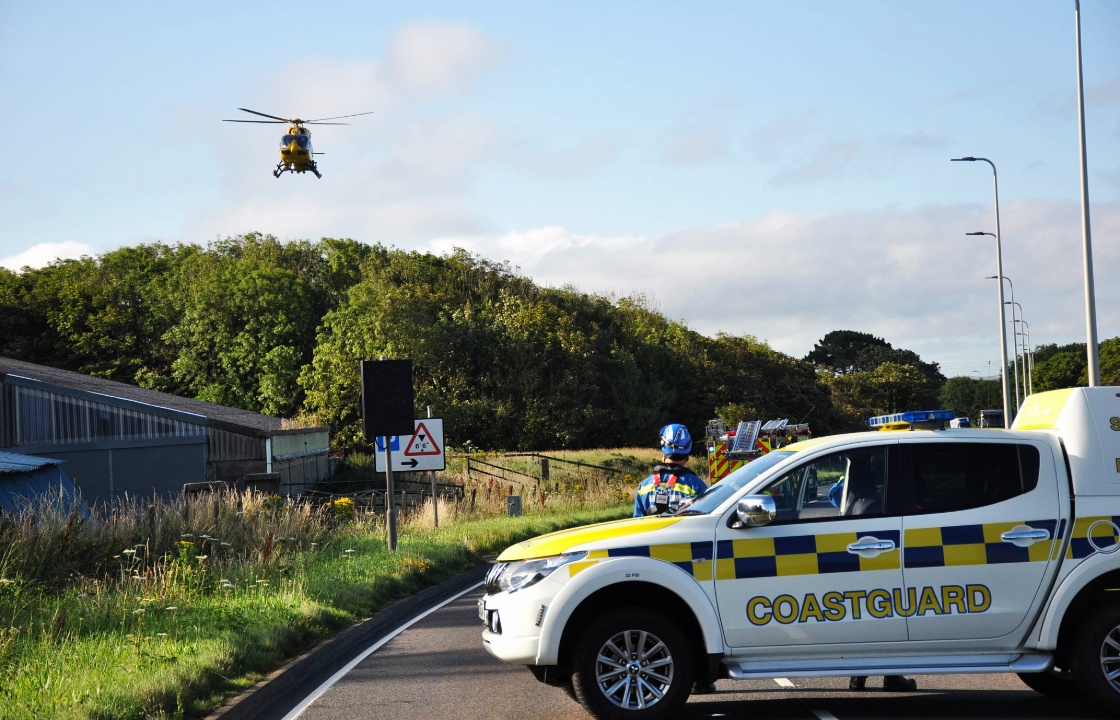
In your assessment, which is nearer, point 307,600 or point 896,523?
point 896,523

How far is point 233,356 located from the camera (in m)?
73.7

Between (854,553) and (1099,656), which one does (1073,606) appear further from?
(854,553)

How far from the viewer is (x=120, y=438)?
3831 centimetres

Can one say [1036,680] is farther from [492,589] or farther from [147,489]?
[147,489]

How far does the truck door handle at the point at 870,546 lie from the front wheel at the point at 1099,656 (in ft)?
4.51

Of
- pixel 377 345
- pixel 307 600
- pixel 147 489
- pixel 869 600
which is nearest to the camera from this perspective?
pixel 869 600

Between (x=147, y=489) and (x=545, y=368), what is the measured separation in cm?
3673

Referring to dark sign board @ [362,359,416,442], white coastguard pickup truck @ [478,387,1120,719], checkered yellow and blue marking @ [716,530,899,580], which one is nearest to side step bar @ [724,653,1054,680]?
white coastguard pickup truck @ [478,387,1120,719]

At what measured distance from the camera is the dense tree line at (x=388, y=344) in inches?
2763

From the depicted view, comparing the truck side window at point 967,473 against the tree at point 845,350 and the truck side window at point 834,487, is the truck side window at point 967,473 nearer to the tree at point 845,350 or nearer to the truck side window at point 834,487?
the truck side window at point 834,487

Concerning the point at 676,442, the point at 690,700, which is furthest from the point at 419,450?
the point at 690,700

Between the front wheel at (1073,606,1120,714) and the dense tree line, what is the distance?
199 ft

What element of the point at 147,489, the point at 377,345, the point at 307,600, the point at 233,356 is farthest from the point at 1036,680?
the point at 233,356

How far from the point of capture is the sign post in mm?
18000
